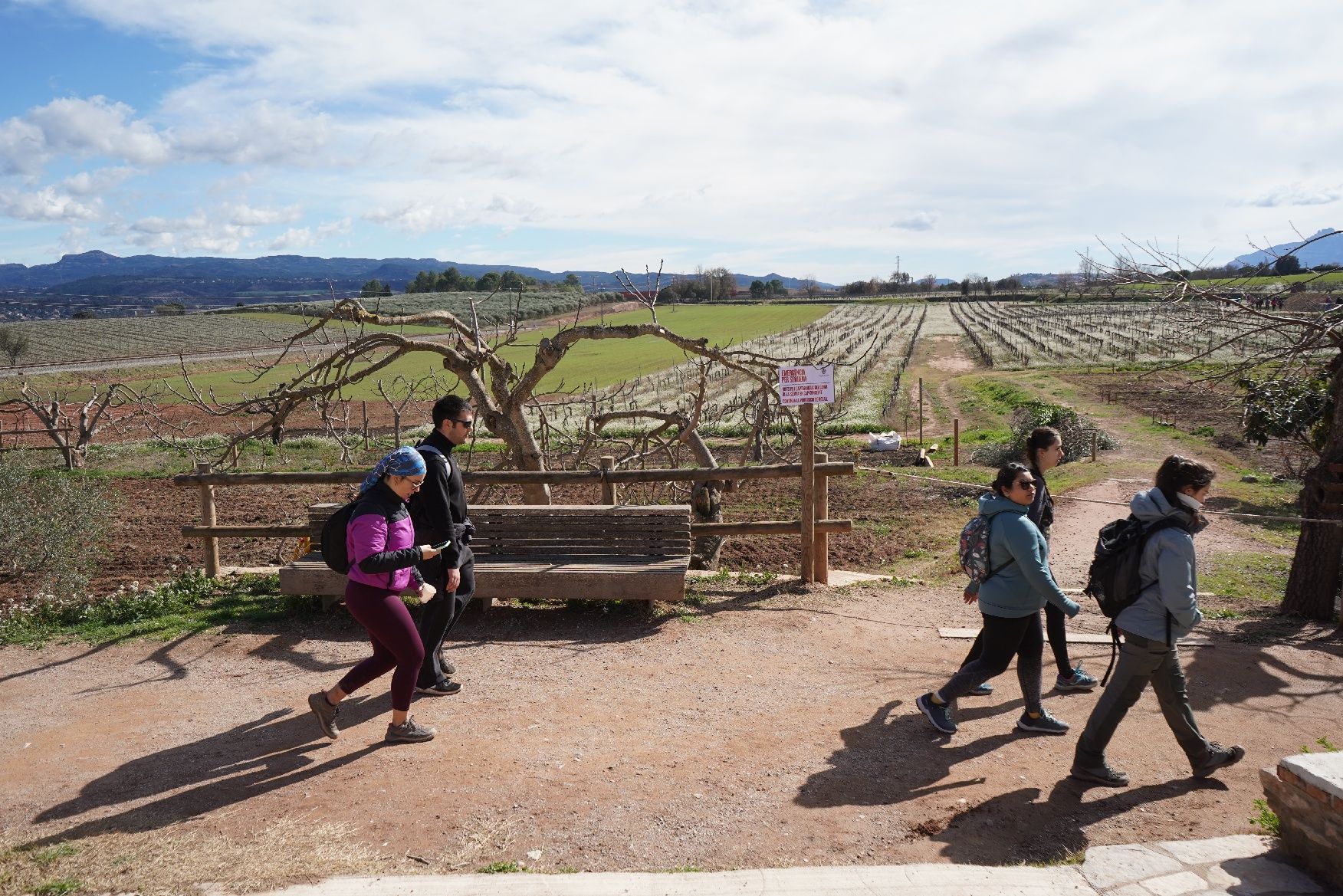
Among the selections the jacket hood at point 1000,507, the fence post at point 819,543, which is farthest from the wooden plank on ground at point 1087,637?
the jacket hood at point 1000,507

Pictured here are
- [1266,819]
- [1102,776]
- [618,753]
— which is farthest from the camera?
[618,753]

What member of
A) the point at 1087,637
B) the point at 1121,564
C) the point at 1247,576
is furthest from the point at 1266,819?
the point at 1247,576

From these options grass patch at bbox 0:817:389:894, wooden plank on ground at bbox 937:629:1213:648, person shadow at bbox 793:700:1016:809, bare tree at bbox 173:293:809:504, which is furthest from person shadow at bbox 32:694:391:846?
wooden plank on ground at bbox 937:629:1213:648

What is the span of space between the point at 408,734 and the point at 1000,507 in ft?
Answer: 11.4

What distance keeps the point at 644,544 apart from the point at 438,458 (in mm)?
2569

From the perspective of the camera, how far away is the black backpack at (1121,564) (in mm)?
4285

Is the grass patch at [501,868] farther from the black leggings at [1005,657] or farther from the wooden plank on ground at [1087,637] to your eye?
the wooden plank on ground at [1087,637]

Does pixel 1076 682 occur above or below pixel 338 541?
below

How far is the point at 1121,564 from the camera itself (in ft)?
14.3

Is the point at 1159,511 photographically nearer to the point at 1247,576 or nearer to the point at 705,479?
the point at 705,479

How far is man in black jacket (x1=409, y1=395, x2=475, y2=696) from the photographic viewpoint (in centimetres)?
534

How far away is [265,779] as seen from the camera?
4684 mm

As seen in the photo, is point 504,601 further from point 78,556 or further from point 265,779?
point 78,556

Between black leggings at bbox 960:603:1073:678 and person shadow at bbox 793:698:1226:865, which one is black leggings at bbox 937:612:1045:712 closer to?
person shadow at bbox 793:698:1226:865
